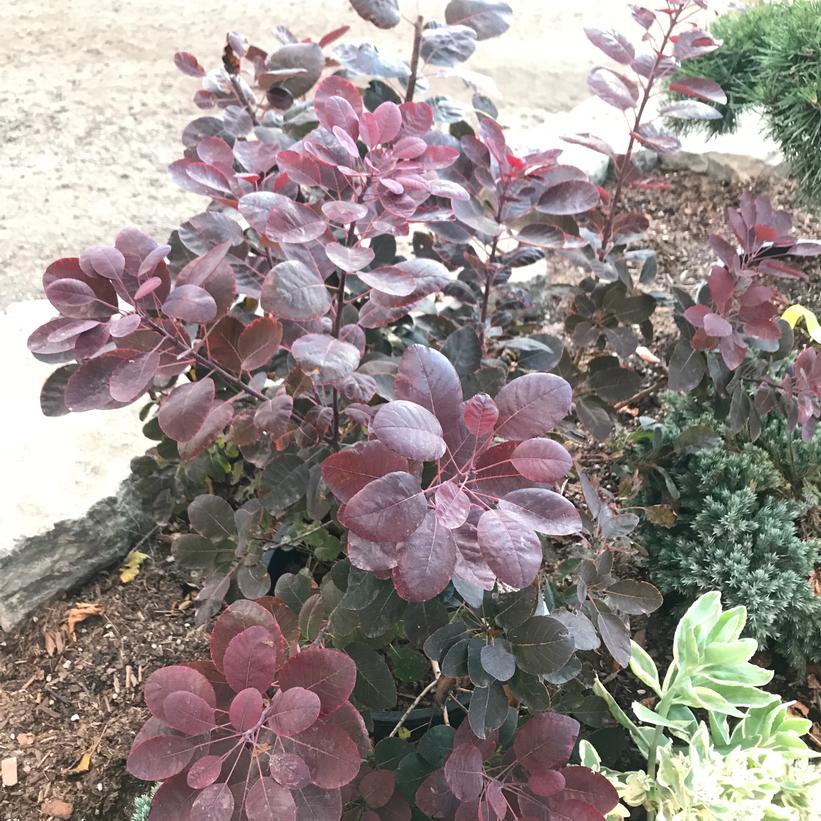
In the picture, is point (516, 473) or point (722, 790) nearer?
point (516, 473)

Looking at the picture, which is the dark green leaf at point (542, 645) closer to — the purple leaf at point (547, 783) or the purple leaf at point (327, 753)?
the purple leaf at point (547, 783)

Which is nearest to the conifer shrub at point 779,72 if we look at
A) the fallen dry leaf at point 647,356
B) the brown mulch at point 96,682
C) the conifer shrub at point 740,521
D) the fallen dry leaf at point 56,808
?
the fallen dry leaf at point 647,356

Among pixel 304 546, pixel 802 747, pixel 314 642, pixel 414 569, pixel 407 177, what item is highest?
pixel 407 177

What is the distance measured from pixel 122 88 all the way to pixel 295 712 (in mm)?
3825

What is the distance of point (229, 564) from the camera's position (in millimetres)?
1264

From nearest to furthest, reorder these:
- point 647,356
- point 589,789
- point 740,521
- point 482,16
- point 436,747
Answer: point 589,789
point 436,747
point 482,16
point 740,521
point 647,356

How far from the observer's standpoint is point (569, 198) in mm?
1140

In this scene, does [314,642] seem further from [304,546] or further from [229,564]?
[304,546]

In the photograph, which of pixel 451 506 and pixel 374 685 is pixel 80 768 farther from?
pixel 451 506

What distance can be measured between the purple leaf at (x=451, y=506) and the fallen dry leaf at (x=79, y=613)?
3.87 feet

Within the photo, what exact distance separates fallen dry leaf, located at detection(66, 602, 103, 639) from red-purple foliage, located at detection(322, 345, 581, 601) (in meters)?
1.08

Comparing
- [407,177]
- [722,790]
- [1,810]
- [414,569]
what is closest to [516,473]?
[414,569]

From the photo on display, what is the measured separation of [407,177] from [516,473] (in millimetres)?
384

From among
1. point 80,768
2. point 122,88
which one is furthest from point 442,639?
point 122,88
